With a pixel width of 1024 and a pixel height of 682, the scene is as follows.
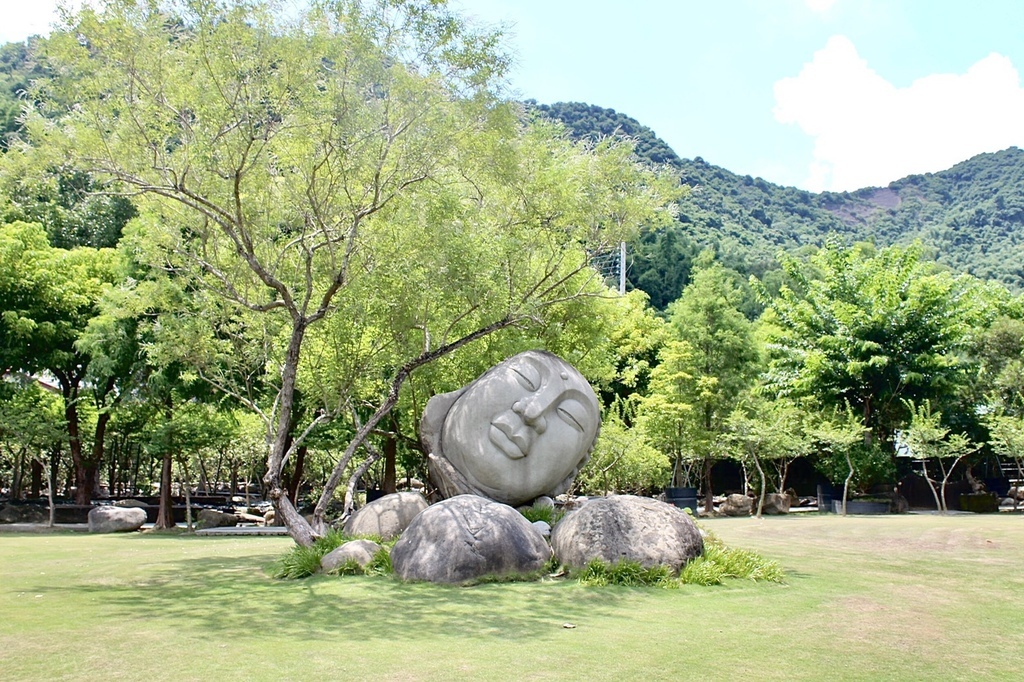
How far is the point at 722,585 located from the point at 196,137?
838cm

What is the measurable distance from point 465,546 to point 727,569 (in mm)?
3036

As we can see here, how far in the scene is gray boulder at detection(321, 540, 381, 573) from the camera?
33.2ft

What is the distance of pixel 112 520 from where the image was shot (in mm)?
19953

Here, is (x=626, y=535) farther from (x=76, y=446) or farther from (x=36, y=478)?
(x=36, y=478)

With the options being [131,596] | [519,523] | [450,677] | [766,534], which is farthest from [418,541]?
[766,534]

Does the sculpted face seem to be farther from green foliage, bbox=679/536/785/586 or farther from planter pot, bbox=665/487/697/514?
planter pot, bbox=665/487/697/514

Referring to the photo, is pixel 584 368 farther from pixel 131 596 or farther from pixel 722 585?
pixel 131 596

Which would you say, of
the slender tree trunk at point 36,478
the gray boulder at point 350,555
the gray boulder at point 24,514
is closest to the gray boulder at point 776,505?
the gray boulder at point 350,555

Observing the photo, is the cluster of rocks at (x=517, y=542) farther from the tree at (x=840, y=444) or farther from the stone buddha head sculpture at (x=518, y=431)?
the tree at (x=840, y=444)

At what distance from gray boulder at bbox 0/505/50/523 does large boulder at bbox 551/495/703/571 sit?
17.9 m

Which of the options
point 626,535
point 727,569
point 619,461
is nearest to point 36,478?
point 619,461

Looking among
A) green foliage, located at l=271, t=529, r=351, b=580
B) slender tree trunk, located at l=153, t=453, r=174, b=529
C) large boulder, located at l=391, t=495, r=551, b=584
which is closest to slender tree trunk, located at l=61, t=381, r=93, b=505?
slender tree trunk, located at l=153, t=453, r=174, b=529

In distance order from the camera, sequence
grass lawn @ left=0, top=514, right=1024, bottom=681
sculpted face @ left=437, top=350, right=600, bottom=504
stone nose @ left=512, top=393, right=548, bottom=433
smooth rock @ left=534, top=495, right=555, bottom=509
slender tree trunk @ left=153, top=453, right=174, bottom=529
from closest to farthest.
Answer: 1. grass lawn @ left=0, top=514, right=1024, bottom=681
2. stone nose @ left=512, top=393, right=548, bottom=433
3. sculpted face @ left=437, top=350, right=600, bottom=504
4. smooth rock @ left=534, top=495, right=555, bottom=509
5. slender tree trunk @ left=153, top=453, right=174, bottom=529

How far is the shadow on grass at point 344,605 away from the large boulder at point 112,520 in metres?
10.6
